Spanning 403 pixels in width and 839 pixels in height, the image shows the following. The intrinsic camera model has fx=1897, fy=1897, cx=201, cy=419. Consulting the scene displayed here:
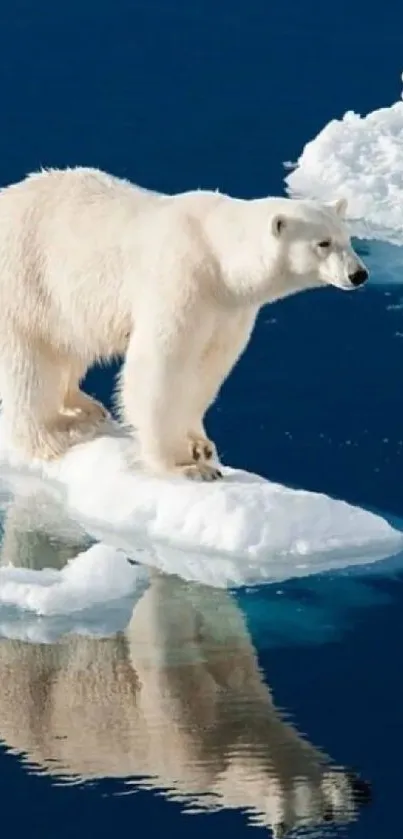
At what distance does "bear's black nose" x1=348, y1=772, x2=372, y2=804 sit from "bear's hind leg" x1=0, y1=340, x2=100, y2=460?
1.75 meters

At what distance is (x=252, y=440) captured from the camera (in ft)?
15.9

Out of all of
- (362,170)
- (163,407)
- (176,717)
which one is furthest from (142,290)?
(362,170)

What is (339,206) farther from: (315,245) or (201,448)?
(201,448)

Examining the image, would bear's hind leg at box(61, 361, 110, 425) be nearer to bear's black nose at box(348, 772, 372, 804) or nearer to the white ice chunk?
the white ice chunk

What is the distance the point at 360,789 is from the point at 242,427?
6.09 ft

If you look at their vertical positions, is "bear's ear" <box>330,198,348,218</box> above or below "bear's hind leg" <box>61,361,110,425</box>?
above

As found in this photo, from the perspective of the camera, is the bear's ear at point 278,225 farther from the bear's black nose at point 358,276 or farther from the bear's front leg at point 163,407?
the bear's front leg at point 163,407

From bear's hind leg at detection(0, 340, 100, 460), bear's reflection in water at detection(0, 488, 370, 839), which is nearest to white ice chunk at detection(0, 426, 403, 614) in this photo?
bear's reflection in water at detection(0, 488, 370, 839)

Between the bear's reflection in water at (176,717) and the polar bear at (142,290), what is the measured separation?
540 mm

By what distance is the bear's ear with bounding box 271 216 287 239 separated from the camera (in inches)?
166

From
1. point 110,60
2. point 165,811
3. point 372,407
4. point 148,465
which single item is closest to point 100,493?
point 148,465

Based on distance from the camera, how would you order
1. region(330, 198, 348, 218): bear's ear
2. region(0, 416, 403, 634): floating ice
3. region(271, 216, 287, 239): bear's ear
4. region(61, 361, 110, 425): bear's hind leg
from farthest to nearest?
1. region(61, 361, 110, 425): bear's hind leg
2. region(330, 198, 348, 218): bear's ear
3. region(271, 216, 287, 239): bear's ear
4. region(0, 416, 403, 634): floating ice

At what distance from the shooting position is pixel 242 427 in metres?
4.94

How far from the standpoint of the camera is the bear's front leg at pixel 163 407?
4387mm
